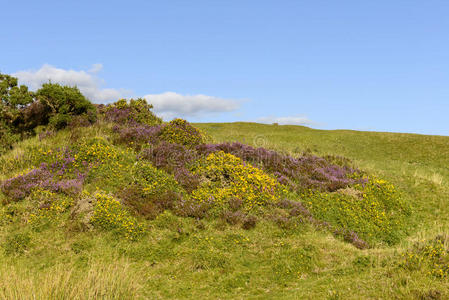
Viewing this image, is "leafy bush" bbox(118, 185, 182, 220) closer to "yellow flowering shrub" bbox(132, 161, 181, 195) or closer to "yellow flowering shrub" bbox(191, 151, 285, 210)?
"yellow flowering shrub" bbox(132, 161, 181, 195)

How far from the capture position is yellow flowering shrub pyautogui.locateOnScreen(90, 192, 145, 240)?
12523 millimetres

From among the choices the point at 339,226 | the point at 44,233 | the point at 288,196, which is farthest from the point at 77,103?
the point at 339,226

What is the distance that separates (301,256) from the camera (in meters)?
10.9

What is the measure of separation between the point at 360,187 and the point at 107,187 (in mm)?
14041

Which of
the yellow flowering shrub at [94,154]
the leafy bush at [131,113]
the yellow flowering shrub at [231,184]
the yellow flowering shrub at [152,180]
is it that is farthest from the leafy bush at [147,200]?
the leafy bush at [131,113]

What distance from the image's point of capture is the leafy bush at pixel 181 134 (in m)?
21.2

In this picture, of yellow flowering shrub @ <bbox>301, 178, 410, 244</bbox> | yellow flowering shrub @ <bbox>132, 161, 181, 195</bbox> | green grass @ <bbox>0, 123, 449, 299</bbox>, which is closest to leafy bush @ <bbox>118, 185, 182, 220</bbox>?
yellow flowering shrub @ <bbox>132, 161, 181, 195</bbox>

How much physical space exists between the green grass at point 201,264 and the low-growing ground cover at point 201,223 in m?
0.05

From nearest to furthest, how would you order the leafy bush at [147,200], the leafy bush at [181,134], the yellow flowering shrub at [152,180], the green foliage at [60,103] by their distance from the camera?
the leafy bush at [147,200], the yellow flowering shrub at [152,180], the leafy bush at [181,134], the green foliage at [60,103]

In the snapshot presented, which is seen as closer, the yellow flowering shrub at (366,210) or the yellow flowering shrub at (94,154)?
the yellow flowering shrub at (366,210)

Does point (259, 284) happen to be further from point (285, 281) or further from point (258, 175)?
point (258, 175)

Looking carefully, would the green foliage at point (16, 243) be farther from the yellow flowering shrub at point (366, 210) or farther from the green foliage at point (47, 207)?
the yellow flowering shrub at point (366, 210)

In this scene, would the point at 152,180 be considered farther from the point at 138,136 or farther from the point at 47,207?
the point at 138,136

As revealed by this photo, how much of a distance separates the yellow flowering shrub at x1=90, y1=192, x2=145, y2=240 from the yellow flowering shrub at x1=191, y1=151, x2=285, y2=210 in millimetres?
3287
